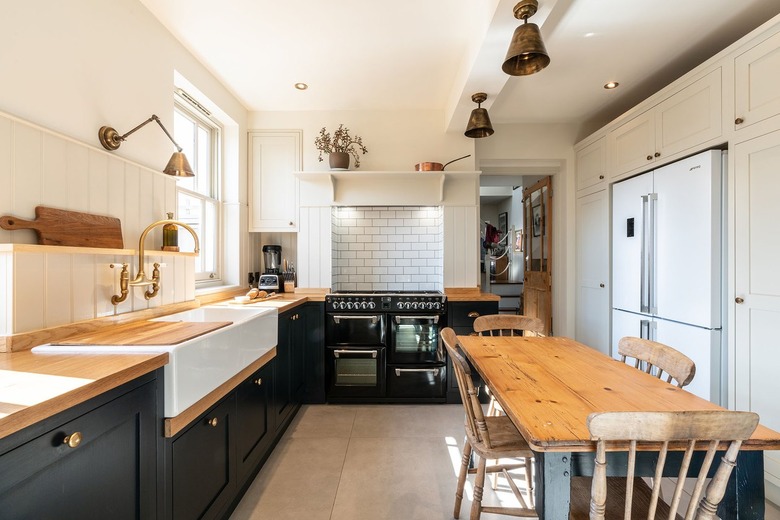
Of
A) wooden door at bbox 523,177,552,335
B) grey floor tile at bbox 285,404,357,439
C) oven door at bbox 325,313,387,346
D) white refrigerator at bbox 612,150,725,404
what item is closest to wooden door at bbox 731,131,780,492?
white refrigerator at bbox 612,150,725,404

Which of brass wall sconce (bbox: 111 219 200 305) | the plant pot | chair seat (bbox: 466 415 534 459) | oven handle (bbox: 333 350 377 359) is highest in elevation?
the plant pot

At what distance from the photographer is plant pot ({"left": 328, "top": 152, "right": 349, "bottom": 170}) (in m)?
3.14

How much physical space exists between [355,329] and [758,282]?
2569 millimetres

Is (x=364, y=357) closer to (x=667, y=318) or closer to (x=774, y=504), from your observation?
(x=667, y=318)

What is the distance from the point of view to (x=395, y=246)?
11.5ft

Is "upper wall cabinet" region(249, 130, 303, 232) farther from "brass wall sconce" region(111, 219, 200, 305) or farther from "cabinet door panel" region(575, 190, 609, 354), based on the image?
"cabinet door panel" region(575, 190, 609, 354)

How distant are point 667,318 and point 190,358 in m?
2.92

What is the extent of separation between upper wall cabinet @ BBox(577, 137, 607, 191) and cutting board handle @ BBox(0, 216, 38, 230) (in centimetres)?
387

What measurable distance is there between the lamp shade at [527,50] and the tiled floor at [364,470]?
2.17 metres

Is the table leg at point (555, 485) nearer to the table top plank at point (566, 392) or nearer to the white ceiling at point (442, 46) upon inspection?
the table top plank at point (566, 392)

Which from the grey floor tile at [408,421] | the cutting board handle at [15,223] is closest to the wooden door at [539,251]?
the grey floor tile at [408,421]

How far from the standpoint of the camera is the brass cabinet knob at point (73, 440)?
2.73ft

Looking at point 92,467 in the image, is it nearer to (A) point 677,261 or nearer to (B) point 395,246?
(B) point 395,246

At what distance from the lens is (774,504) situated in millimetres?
1779
